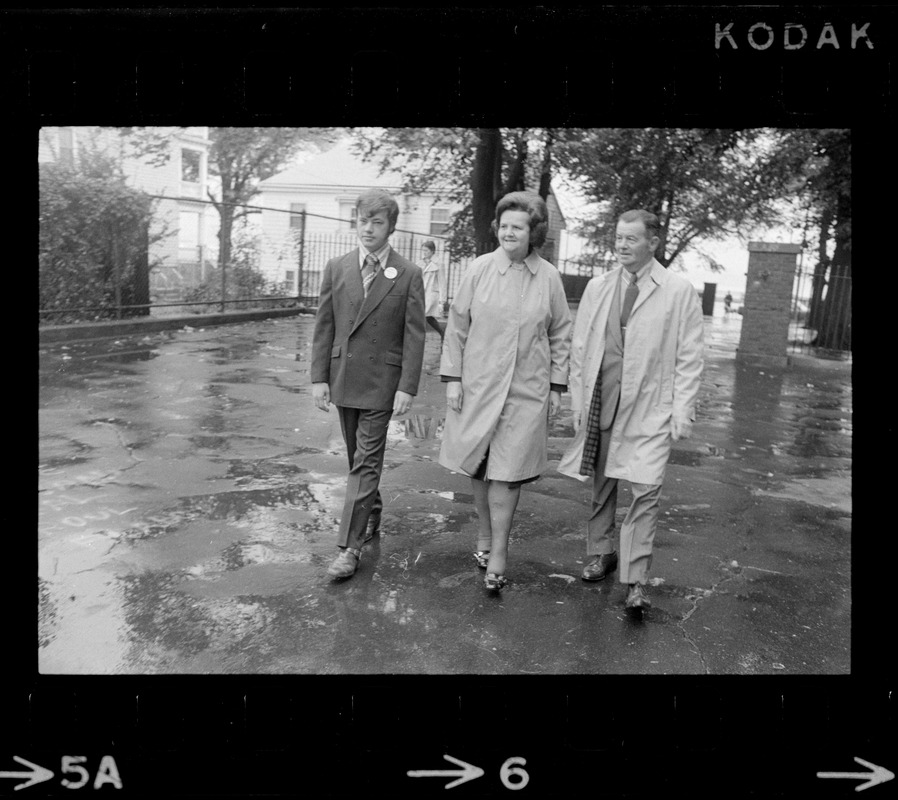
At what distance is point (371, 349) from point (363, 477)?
1.99 ft

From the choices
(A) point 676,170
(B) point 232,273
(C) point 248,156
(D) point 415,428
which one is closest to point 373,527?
(D) point 415,428

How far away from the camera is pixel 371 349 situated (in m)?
4.38

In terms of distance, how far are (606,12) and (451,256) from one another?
13394 millimetres

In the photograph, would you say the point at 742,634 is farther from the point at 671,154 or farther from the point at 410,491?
the point at 671,154

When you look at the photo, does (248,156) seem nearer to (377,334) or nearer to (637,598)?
(377,334)

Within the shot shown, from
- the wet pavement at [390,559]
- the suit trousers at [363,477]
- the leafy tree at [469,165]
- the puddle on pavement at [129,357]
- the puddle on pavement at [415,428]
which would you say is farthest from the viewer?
the leafy tree at [469,165]

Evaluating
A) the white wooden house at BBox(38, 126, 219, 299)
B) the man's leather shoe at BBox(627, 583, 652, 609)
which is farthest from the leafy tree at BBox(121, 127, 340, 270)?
the man's leather shoe at BBox(627, 583, 652, 609)

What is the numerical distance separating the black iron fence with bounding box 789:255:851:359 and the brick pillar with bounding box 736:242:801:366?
1.03 feet

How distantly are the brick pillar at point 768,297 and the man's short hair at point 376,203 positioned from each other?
39.0ft

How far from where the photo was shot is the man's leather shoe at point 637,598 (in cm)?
394

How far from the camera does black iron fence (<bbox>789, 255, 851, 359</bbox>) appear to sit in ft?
51.3
